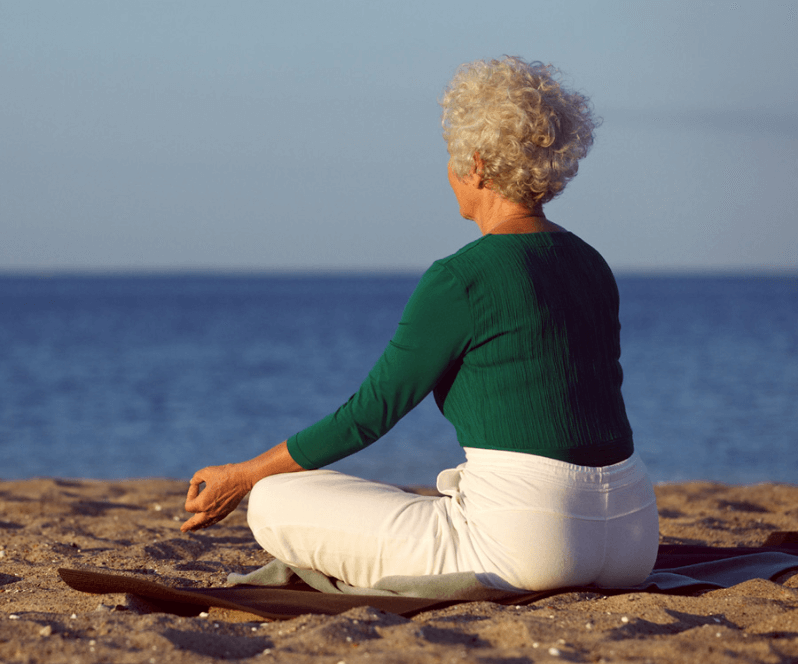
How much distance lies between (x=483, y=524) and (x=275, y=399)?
18.1 m

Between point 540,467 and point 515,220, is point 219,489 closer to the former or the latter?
point 540,467

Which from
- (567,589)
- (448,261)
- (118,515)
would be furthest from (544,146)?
(118,515)

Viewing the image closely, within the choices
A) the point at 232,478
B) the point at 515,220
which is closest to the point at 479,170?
the point at 515,220

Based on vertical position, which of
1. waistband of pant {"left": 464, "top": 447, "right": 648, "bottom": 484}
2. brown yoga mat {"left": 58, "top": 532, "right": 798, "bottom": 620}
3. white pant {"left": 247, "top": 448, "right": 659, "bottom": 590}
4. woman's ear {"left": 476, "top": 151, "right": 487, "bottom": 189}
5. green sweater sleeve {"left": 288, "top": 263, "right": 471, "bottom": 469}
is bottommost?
brown yoga mat {"left": 58, "top": 532, "right": 798, "bottom": 620}

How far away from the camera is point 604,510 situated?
8.38ft

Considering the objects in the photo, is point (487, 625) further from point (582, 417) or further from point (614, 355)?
point (614, 355)

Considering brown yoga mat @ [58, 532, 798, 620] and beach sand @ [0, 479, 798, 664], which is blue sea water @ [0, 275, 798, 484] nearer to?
brown yoga mat @ [58, 532, 798, 620]

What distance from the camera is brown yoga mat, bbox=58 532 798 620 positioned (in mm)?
2646

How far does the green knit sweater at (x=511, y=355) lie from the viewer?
8.20ft

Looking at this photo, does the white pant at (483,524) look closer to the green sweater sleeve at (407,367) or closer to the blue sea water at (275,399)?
the green sweater sleeve at (407,367)

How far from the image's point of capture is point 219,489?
9.12 ft

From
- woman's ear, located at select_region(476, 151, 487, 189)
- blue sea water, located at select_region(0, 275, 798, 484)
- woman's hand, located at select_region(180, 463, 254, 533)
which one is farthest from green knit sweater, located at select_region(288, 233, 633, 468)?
blue sea water, located at select_region(0, 275, 798, 484)

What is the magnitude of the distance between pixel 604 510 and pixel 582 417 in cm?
29

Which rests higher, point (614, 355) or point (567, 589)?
point (614, 355)
